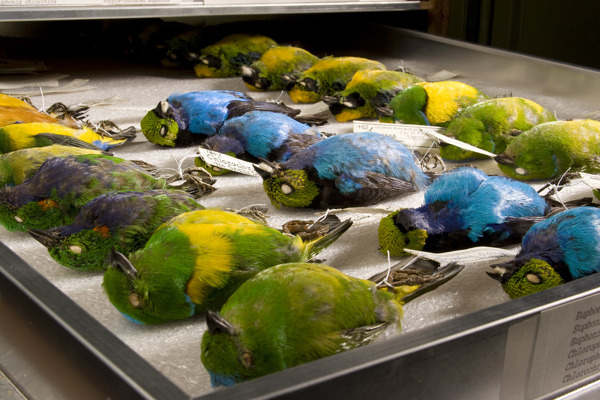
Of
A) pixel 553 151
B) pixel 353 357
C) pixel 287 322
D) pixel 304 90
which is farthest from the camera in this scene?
pixel 304 90

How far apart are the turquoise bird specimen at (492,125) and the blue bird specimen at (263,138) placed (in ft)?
0.90

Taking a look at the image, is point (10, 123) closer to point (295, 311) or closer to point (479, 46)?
point (295, 311)

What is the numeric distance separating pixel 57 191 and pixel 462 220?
0.59 metres

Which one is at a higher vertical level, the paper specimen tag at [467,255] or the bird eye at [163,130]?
the paper specimen tag at [467,255]

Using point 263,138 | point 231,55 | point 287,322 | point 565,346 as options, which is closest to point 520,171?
point 263,138

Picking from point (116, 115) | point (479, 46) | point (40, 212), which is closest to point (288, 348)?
point (40, 212)

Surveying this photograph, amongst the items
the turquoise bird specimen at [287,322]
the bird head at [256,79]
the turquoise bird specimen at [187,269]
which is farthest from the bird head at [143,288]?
the bird head at [256,79]

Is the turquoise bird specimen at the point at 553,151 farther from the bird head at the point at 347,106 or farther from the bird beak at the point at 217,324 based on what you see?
the bird beak at the point at 217,324

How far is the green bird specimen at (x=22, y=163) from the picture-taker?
111cm

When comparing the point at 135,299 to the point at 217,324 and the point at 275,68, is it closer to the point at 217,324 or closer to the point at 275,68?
the point at 217,324

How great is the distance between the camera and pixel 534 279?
840mm

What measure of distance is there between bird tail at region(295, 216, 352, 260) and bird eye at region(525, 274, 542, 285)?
24cm

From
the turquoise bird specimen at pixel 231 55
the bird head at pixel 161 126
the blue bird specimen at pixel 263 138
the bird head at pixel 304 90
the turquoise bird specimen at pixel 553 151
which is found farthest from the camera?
the turquoise bird specimen at pixel 231 55

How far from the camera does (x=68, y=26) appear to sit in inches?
102
